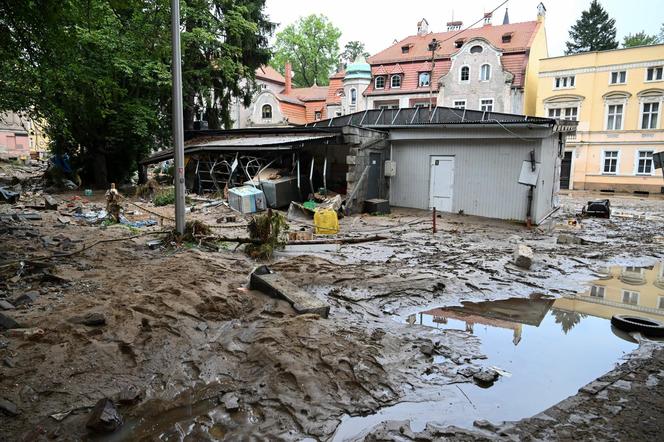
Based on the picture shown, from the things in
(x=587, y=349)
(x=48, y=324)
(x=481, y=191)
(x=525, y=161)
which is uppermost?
(x=525, y=161)

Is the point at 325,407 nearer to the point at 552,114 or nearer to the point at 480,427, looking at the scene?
the point at 480,427

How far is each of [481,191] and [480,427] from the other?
45.3ft

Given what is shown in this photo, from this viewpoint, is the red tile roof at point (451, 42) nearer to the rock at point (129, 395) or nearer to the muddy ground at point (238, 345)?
the muddy ground at point (238, 345)

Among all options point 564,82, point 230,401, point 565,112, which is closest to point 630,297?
point 230,401

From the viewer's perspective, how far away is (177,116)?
9195 mm

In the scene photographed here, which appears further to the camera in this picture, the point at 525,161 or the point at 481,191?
the point at 481,191

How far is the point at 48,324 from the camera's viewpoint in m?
4.72

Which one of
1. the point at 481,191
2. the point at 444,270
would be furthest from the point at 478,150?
the point at 444,270

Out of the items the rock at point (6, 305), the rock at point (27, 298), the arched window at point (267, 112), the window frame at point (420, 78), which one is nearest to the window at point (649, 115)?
the window frame at point (420, 78)

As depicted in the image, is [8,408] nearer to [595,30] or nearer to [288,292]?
[288,292]

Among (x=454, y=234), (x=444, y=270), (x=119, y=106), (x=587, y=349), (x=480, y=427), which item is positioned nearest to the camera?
(x=480, y=427)

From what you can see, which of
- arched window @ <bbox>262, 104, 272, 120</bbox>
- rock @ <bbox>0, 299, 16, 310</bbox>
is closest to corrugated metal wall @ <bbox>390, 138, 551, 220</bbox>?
rock @ <bbox>0, 299, 16, 310</bbox>

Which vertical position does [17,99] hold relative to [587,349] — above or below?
above

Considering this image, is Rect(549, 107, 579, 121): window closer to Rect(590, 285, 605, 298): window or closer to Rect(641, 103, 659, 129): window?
Rect(641, 103, 659, 129): window
